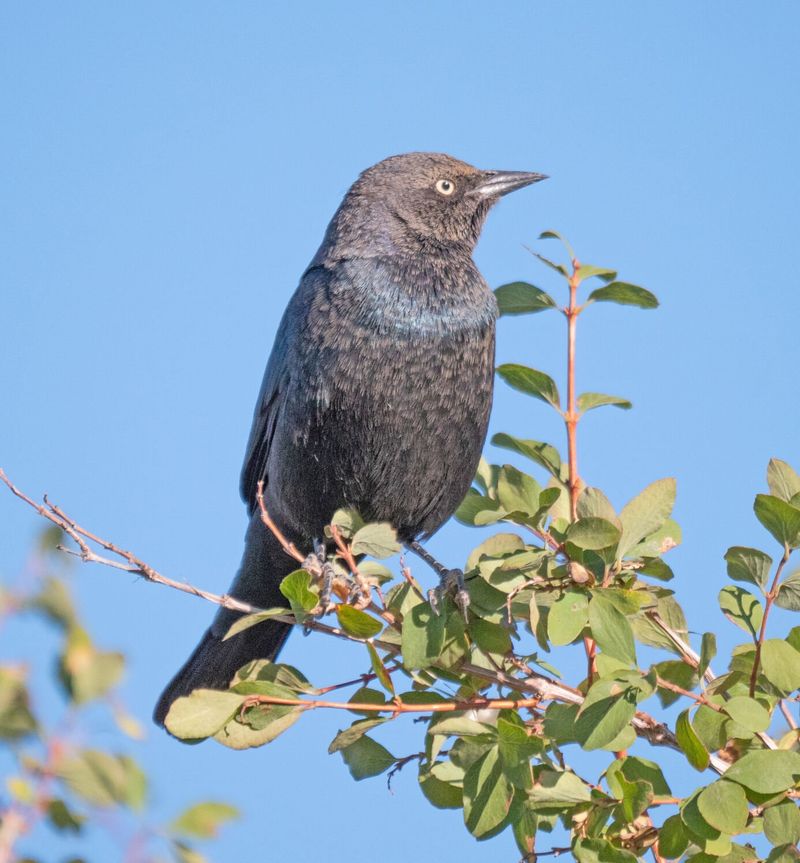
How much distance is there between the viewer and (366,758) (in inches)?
128

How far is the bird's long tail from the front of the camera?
16.8 ft

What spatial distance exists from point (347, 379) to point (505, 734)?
1998 millimetres

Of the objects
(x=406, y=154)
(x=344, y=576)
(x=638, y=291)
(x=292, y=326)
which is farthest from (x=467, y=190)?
(x=344, y=576)

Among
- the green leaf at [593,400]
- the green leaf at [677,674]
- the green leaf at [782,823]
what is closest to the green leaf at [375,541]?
the green leaf at [593,400]

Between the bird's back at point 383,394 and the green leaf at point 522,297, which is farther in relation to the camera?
the bird's back at point 383,394

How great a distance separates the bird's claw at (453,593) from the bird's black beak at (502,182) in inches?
101

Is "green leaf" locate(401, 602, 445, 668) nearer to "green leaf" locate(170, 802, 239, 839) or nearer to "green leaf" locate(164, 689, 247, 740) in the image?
"green leaf" locate(164, 689, 247, 740)

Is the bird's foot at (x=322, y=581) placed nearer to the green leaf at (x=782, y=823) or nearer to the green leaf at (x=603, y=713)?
the green leaf at (x=603, y=713)

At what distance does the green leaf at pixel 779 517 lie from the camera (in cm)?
300

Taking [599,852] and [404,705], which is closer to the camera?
[599,852]

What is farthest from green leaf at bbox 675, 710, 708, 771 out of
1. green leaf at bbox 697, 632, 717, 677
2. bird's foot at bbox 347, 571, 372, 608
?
bird's foot at bbox 347, 571, 372, 608

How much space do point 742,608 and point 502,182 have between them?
3.30 metres

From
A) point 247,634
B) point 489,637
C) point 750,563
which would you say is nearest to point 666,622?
point 750,563

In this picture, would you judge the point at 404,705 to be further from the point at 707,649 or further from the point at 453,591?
the point at 707,649
